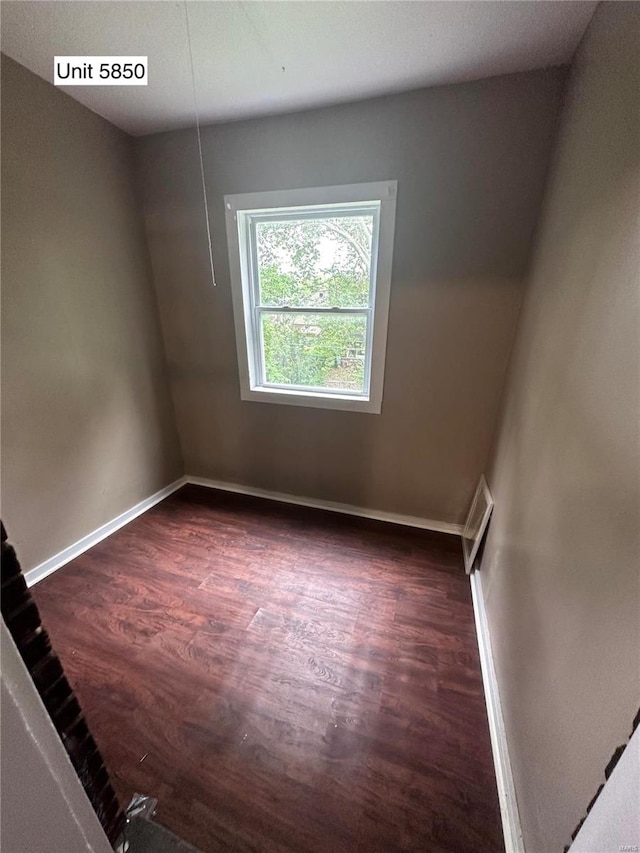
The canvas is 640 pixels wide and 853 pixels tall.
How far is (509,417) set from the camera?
1.65 m

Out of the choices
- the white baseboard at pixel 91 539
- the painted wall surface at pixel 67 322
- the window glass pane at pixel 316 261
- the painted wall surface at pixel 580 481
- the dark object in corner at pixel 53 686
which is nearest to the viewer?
the dark object in corner at pixel 53 686

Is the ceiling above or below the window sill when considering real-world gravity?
above

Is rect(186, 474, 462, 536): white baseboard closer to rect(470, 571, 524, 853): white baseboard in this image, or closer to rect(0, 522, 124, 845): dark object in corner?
rect(470, 571, 524, 853): white baseboard

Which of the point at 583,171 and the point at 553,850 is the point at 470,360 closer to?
the point at 583,171

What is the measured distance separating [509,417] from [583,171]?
100 centimetres

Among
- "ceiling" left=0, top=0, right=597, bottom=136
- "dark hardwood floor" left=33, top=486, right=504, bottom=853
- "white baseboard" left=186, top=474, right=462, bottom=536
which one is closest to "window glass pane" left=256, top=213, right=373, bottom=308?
"ceiling" left=0, top=0, right=597, bottom=136

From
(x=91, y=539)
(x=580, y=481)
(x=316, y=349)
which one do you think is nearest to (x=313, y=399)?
(x=316, y=349)

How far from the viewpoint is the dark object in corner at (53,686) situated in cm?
54

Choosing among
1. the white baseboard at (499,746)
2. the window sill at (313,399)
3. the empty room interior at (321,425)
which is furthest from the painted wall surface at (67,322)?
the white baseboard at (499,746)

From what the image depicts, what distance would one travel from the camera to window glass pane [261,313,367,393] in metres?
2.12

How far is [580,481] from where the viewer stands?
854 millimetres

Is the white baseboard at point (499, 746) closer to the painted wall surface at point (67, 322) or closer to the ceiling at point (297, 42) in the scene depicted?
the painted wall surface at point (67, 322)

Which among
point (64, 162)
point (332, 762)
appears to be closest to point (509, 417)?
point (332, 762)

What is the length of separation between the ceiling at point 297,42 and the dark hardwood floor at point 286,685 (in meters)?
2.49
